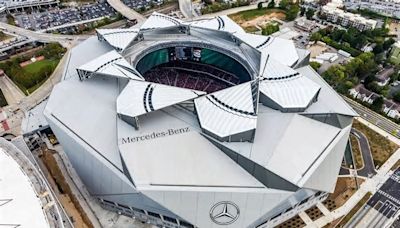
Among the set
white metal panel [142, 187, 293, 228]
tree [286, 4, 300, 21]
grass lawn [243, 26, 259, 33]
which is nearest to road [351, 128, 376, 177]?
white metal panel [142, 187, 293, 228]

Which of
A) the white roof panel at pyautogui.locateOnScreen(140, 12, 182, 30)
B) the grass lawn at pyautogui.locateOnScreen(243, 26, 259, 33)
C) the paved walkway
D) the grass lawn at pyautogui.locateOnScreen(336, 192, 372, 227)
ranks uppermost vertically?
the white roof panel at pyautogui.locateOnScreen(140, 12, 182, 30)

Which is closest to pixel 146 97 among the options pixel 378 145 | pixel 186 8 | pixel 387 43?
pixel 378 145

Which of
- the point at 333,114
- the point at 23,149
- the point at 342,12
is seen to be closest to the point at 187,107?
the point at 333,114

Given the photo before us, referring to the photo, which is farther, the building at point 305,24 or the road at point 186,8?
the road at point 186,8

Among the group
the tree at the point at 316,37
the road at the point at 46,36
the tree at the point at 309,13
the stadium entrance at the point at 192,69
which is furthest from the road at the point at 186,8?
the tree at the point at 316,37

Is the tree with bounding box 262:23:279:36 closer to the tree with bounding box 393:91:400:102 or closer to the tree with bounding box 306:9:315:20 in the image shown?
the tree with bounding box 306:9:315:20

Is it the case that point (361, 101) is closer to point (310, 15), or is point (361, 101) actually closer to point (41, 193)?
point (310, 15)

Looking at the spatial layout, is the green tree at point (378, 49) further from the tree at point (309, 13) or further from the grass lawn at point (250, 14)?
the grass lawn at point (250, 14)
